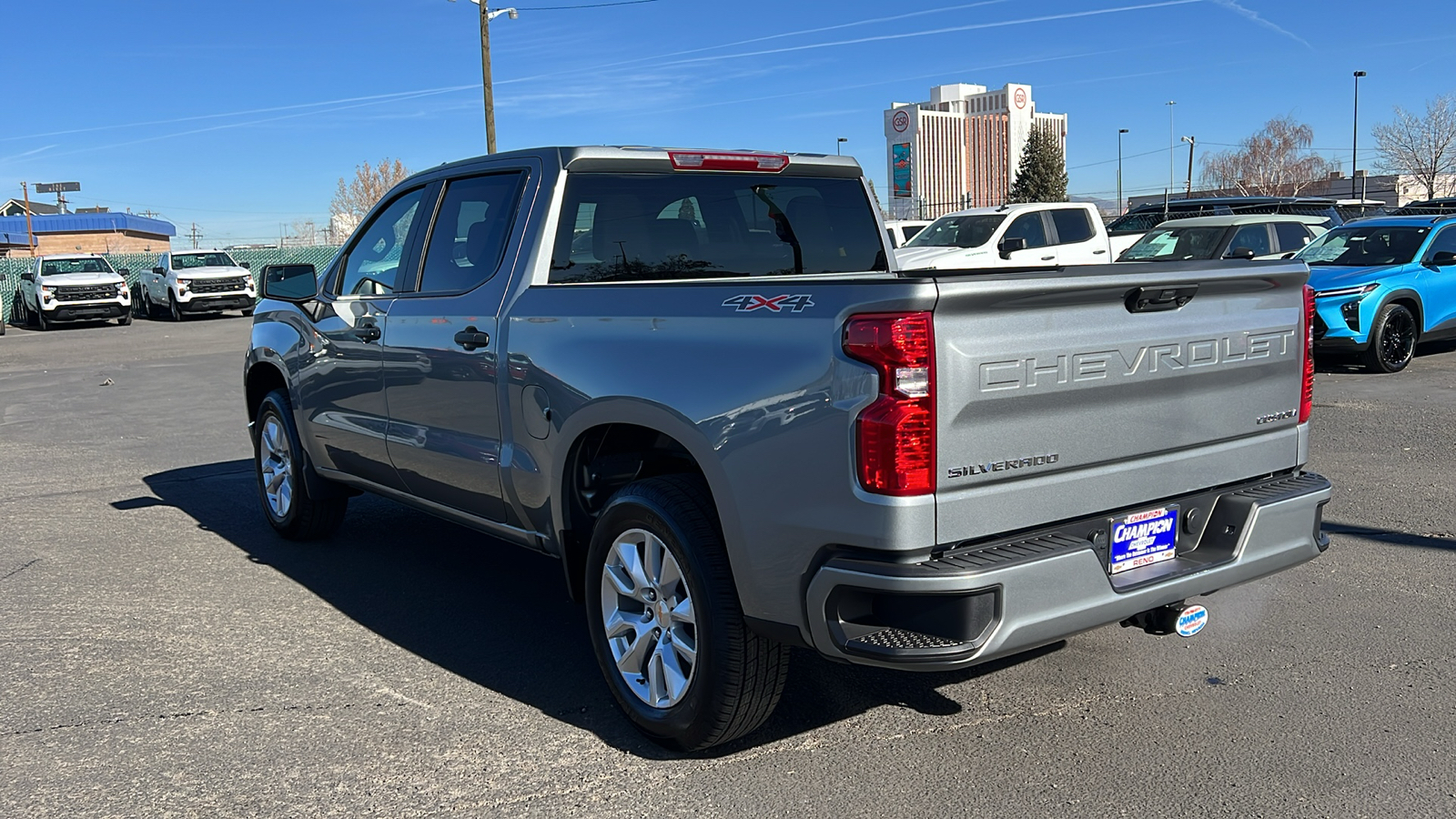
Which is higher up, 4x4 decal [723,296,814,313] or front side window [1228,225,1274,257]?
front side window [1228,225,1274,257]

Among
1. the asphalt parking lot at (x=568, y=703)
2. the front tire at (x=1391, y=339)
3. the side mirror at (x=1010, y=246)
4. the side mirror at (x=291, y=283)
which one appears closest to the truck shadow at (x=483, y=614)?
the asphalt parking lot at (x=568, y=703)

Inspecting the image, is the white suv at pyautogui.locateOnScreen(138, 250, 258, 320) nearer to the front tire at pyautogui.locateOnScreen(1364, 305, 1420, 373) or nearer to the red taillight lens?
the front tire at pyautogui.locateOnScreen(1364, 305, 1420, 373)

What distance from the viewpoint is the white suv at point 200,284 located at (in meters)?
30.9

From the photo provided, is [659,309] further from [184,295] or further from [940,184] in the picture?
[940,184]

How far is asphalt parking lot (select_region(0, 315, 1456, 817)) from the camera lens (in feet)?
11.5

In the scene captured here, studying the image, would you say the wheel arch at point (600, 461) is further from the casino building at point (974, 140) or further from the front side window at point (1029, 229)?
the casino building at point (974, 140)

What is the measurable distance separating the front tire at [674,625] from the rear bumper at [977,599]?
390 mm

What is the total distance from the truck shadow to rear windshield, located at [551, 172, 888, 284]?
1.52m

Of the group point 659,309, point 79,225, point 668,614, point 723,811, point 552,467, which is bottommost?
point 723,811

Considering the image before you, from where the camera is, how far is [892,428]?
3029mm

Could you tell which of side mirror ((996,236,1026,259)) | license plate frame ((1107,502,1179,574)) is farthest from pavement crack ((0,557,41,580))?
side mirror ((996,236,1026,259))

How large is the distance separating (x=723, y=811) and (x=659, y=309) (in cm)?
153

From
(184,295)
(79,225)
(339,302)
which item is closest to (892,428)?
(339,302)

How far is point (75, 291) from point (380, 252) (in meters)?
27.9
